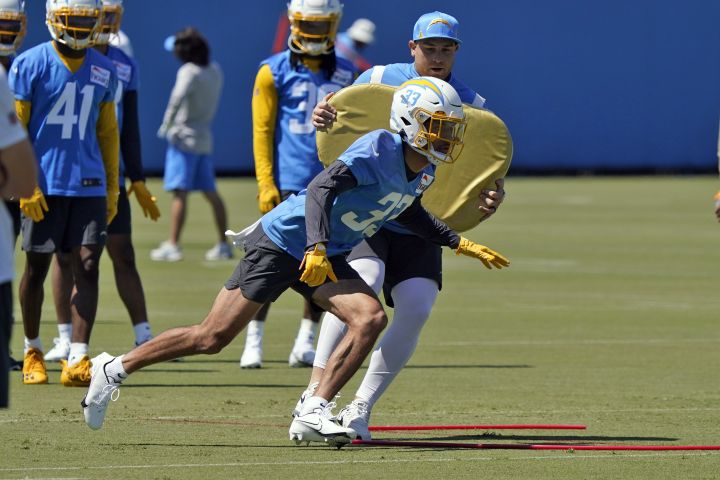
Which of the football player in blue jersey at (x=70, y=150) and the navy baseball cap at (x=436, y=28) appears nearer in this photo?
the navy baseball cap at (x=436, y=28)

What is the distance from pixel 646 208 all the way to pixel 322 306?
2113 cm

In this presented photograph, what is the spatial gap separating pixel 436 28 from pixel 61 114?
2.61 m

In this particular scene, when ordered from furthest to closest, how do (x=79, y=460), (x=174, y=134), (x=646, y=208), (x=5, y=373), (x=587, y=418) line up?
(x=646, y=208)
(x=174, y=134)
(x=587, y=418)
(x=79, y=460)
(x=5, y=373)

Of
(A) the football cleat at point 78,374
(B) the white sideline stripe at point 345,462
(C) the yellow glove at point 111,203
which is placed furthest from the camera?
(C) the yellow glove at point 111,203

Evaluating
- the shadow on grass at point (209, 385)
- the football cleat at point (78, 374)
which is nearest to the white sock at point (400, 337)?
the shadow on grass at point (209, 385)

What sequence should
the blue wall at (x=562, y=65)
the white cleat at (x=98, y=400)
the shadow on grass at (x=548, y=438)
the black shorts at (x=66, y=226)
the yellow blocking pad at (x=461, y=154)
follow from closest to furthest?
the white cleat at (x=98, y=400) < the shadow on grass at (x=548, y=438) < the yellow blocking pad at (x=461, y=154) < the black shorts at (x=66, y=226) < the blue wall at (x=562, y=65)

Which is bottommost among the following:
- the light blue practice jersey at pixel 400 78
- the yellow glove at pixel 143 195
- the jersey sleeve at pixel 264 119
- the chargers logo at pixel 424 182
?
the yellow glove at pixel 143 195

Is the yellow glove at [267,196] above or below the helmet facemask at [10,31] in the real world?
below

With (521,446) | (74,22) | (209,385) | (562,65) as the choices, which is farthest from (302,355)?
(562,65)

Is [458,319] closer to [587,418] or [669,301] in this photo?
[669,301]

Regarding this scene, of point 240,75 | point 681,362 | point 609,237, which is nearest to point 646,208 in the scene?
point 609,237

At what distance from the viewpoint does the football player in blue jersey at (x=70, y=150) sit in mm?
10055

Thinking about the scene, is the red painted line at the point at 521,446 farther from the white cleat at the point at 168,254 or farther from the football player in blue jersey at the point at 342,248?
the white cleat at the point at 168,254

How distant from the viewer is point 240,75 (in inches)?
1346
